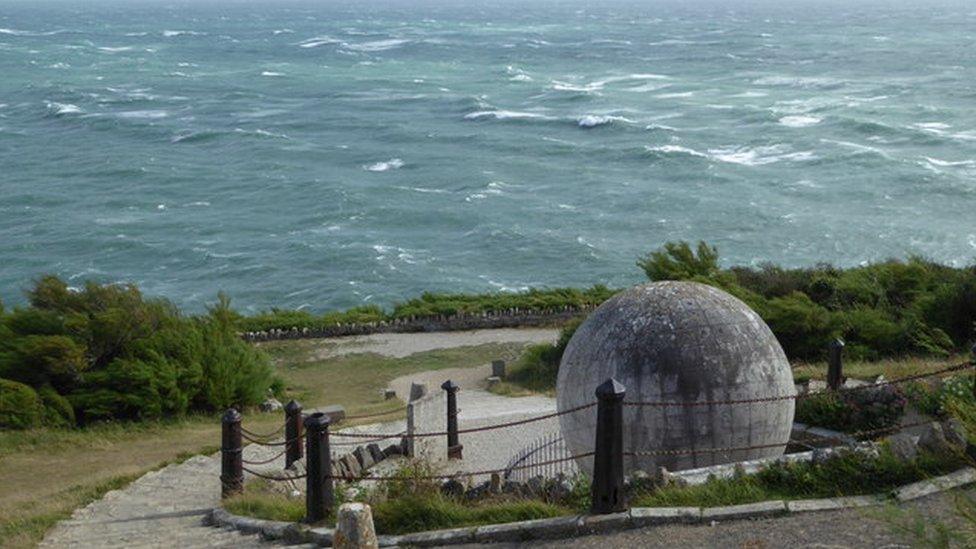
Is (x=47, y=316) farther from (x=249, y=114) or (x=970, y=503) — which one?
(x=249, y=114)

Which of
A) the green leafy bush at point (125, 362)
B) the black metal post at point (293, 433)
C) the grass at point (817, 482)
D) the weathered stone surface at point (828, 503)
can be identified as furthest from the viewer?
the green leafy bush at point (125, 362)

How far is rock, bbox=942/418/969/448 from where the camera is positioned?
11.9 meters

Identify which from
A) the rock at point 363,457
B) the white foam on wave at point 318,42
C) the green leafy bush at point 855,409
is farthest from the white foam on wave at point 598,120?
the white foam on wave at point 318,42

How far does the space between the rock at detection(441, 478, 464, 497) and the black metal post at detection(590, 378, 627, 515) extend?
2345mm

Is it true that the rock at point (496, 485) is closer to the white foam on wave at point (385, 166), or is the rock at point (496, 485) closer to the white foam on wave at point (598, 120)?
the white foam on wave at point (385, 166)

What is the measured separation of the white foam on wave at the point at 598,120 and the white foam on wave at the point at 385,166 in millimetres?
16106

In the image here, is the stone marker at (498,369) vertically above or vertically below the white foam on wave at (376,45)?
above

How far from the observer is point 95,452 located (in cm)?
2042

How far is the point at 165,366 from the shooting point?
80.2 feet

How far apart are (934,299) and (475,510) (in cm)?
1769

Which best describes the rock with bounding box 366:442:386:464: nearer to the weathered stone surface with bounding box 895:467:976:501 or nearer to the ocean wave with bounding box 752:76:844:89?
the weathered stone surface with bounding box 895:467:976:501

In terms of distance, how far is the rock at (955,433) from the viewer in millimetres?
11883

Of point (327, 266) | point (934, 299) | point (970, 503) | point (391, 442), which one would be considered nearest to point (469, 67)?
point (327, 266)

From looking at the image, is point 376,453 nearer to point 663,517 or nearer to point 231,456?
point 231,456
